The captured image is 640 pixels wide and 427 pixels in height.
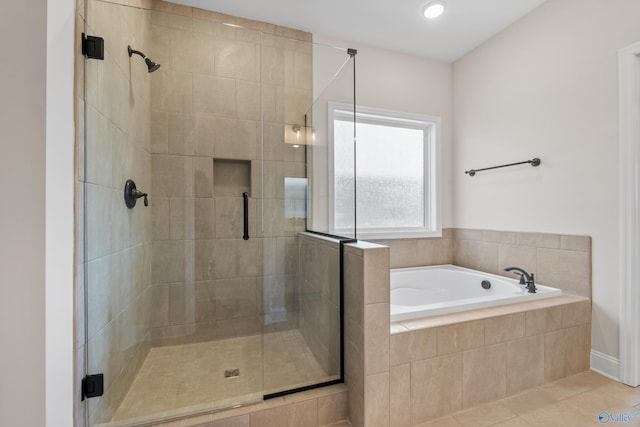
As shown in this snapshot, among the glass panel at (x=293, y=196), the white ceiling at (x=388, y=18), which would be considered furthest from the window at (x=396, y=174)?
the white ceiling at (x=388, y=18)

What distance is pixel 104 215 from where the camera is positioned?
129 centimetres

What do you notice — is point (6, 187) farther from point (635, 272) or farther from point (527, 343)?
point (635, 272)

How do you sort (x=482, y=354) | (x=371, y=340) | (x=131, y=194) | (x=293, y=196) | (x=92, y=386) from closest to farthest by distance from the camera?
(x=92, y=386) < (x=371, y=340) < (x=482, y=354) < (x=131, y=194) < (x=293, y=196)

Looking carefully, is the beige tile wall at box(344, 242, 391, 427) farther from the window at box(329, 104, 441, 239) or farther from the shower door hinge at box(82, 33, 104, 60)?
the shower door hinge at box(82, 33, 104, 60)

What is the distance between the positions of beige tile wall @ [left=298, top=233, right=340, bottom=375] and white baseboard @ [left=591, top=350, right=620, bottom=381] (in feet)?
5.81

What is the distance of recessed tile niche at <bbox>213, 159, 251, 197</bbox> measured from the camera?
2.08 m

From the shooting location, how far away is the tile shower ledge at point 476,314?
1.39 metres

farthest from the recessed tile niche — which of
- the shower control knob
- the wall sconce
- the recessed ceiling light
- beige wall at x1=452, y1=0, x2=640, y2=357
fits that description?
beige wall at x1=452, y1=0, x2=640, y2=357

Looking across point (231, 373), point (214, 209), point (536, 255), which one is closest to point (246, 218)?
point (214, 209)

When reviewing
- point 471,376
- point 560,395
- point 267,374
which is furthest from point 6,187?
point 560,395

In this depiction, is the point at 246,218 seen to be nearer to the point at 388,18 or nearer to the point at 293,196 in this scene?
the point at 293,196

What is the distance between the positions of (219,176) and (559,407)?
8.46 feet

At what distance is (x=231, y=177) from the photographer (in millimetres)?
2115

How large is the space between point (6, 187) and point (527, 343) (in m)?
2.59
